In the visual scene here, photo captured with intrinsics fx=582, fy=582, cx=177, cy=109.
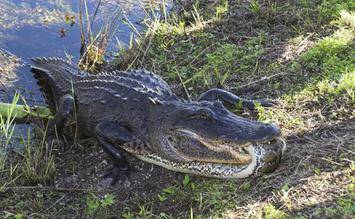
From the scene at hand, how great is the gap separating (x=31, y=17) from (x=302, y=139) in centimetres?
403

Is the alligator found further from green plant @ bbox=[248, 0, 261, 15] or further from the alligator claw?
green plant @ bbox=[248, 0, 261, 15]

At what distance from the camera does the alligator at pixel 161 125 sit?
394 centimetres

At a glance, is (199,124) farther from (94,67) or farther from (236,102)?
(94,67)

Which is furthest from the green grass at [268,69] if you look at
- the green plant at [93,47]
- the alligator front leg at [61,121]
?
the alligator front leg at [61,121]

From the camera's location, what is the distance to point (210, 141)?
13.3 feet

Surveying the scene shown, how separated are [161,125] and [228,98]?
0.75 m

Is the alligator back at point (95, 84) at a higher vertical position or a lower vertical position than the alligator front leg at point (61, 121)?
higher

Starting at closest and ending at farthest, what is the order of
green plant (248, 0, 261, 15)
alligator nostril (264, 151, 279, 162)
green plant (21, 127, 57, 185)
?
alligator nostril (264, 151, 279, 162) < green plant (21, 127, 57, 185) < green plant (248, 0, 261, 15)

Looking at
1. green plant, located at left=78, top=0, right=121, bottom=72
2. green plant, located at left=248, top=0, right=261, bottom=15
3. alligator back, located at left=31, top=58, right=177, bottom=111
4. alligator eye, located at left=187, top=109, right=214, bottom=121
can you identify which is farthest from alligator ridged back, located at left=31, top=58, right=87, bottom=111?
green plant, located at left=248, top=0, right=261, bottom=15

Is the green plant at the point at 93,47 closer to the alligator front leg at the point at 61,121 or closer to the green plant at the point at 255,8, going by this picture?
the alligator front leg at the point at 61,121

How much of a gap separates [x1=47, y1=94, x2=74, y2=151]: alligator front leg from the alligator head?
2.74 ft

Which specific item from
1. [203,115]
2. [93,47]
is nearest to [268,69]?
[203,115]

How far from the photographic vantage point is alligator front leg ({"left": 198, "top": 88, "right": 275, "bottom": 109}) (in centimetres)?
473

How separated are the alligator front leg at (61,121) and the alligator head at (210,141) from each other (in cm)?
84
